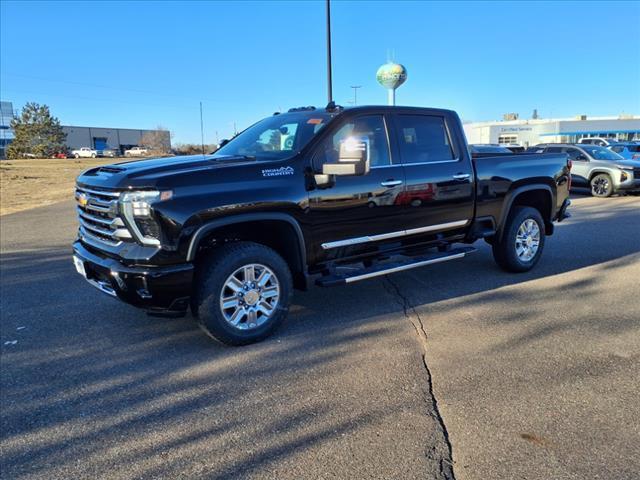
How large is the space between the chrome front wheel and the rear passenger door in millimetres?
1649

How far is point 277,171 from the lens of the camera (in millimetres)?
4410

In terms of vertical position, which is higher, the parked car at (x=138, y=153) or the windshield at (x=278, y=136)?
the parked car at (x=138, y=153)

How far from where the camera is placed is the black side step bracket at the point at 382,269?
15.4 feet

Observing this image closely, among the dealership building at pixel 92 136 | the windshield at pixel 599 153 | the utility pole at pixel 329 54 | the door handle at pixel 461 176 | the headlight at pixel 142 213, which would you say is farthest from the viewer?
the dealership building at pixel 92 136

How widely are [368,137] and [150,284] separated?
2541 millimetres

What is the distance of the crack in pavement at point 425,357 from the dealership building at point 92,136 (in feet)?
350

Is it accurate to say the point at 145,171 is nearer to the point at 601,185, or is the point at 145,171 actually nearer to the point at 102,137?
the point at 601,185

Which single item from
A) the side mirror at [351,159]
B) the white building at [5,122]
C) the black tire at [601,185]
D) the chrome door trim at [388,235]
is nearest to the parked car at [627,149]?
the black tire at [601,185]

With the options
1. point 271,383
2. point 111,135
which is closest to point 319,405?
point 271,383

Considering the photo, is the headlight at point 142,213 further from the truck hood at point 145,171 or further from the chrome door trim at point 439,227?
the chrome door trim at point 439,227

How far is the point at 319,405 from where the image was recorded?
3.40 m

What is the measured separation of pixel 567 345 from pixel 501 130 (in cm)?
7954

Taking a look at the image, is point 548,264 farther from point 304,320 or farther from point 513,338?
point 304,320

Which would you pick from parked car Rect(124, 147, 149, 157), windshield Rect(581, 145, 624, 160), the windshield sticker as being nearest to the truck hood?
the windshield sticker
